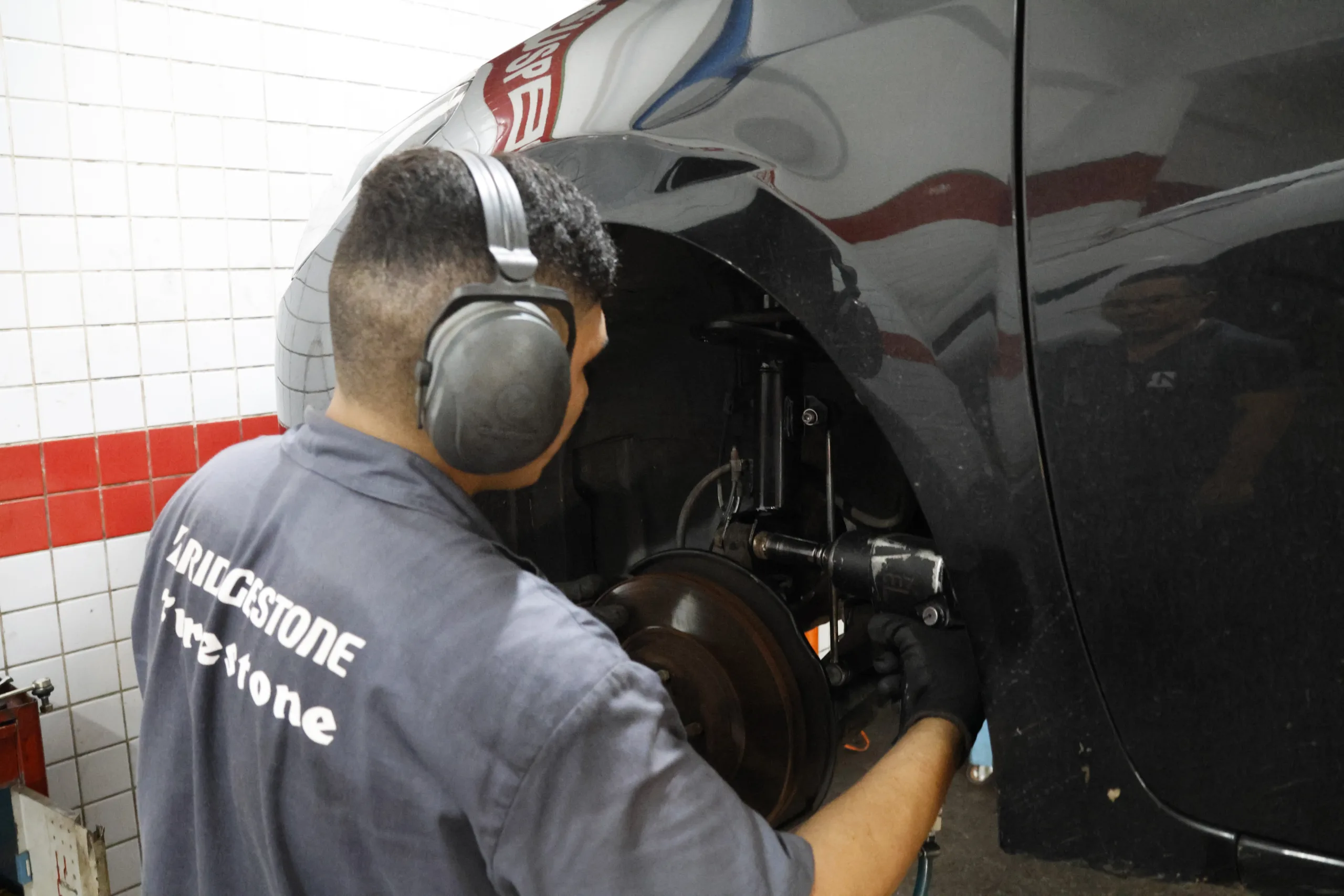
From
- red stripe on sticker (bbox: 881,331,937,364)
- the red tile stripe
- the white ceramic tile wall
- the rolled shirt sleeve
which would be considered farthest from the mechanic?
the white ceramic tile wall

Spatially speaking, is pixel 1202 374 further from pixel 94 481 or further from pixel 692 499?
pixel 94 481

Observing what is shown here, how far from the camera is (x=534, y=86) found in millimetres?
987

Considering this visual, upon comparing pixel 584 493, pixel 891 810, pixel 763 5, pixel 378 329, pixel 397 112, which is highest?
pixel 397 112

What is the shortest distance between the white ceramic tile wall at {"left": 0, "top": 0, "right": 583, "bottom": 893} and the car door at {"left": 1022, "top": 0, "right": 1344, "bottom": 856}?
1.95 m

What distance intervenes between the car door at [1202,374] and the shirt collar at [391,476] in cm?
44

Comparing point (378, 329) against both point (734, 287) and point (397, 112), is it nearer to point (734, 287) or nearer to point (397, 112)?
point (734, 287)

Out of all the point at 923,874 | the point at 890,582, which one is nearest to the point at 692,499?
the point at 890,582

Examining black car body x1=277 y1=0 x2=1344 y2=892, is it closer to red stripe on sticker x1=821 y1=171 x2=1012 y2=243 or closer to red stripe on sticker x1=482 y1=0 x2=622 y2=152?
red stripe on sticker x1=821 y1=171 x2=1012 y2=243

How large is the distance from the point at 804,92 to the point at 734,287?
1.37 feet

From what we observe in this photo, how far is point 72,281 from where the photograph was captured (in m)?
1.90

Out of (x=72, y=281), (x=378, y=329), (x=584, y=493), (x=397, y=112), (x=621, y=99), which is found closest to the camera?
(x=378, y=329)

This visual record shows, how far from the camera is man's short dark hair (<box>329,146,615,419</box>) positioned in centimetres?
66

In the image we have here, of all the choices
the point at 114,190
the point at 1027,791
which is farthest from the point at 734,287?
the point at 114,190

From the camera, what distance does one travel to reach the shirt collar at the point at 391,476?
0.69 metres
